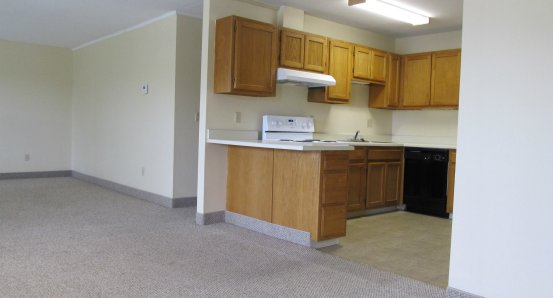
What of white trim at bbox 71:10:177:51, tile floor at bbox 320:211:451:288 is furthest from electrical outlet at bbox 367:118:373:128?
white trim at bbox 71:10:177:51

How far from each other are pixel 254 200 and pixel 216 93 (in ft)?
3.77

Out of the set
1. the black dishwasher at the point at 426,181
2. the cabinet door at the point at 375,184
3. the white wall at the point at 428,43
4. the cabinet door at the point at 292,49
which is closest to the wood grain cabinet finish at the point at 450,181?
the black dishwasher at the point at 426,181

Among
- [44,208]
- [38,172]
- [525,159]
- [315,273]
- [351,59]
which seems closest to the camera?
[525,159]

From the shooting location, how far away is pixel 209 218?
457 cm

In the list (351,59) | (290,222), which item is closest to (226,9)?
(351,59)

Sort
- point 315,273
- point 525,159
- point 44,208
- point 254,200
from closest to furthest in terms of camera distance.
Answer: point 525,159, point 315,273, point 254,200, point 44,208

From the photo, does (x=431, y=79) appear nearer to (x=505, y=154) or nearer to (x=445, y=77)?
(x=445, y=77)

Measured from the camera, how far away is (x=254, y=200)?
14.2 feet

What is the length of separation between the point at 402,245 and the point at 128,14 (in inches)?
161

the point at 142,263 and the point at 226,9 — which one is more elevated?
the point at 226,9

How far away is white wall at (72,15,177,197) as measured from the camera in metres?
5.51

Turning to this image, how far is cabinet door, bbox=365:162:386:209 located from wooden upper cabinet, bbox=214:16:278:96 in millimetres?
1595

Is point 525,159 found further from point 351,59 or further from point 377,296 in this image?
point 351,59

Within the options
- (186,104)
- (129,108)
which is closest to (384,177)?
(186,104)
